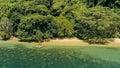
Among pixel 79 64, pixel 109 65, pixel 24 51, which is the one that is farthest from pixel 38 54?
pixel 109 65

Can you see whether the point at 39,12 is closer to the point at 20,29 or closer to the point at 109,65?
the point at 20,29

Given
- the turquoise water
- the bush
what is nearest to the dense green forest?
the bush

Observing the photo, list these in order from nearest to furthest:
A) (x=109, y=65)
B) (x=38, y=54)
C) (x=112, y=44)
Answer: (x=109, y=65), (x=38, y=54), (x=112, y=44)

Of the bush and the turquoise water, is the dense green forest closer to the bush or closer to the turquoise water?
the bush

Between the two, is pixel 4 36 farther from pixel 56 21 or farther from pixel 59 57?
pixel 59 57

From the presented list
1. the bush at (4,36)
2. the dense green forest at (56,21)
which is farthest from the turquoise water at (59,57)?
the bush at (4,36)

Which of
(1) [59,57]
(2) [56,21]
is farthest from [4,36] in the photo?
(1) [59,57]
